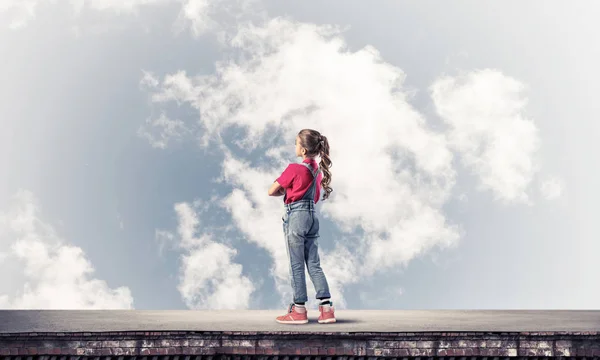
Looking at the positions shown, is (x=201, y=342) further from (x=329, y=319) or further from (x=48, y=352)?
(x=329, y=319)

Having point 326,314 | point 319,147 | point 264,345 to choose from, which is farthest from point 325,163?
point 264,345

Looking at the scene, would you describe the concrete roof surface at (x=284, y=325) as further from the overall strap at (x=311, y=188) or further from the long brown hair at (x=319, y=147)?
the long brown hair at (x=319, y=147)

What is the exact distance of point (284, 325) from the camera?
980cm

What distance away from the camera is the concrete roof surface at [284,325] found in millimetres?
9164

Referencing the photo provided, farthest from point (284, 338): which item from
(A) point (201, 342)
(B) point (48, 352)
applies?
(B) point (48, 352)

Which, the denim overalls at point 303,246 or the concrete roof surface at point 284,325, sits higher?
the denim overalls at point 303,246

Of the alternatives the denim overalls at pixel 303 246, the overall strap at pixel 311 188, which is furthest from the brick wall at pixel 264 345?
the overall strap at pixel 311 188

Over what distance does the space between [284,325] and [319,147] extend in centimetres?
238

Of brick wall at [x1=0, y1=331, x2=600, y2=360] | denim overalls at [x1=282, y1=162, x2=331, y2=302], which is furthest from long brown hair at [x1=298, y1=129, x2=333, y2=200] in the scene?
brick wall at [x1=0, y1=331, x2=600, y2=360]

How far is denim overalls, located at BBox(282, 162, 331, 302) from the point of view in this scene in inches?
405

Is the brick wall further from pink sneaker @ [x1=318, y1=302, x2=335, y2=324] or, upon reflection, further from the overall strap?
the overall strap

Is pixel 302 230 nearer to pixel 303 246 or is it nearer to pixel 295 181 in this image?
pixel 303 246

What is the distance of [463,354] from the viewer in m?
8.39

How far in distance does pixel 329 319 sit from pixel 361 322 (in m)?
0.41
